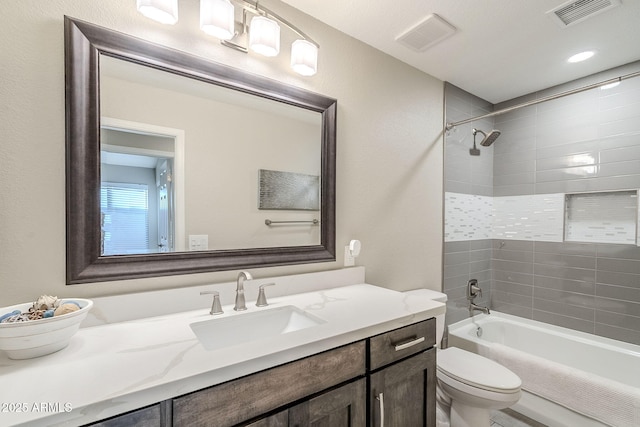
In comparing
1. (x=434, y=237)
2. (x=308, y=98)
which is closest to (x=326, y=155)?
(x=308, y=98)

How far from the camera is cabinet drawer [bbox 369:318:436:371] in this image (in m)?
1.08

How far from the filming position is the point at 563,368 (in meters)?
1.76

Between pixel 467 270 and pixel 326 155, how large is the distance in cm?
183

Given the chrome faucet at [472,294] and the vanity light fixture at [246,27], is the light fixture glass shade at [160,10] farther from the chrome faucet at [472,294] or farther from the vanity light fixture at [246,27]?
the chrome faucet at [472,294]

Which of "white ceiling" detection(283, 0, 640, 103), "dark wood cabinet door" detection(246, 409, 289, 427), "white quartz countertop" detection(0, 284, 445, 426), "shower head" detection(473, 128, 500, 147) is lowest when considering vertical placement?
"dark wood cabinet door" detection(246, 409, 289, 427)

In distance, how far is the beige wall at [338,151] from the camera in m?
0.95

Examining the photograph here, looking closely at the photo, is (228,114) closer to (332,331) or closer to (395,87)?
(332,331)

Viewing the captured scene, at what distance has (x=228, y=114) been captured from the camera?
4.47 feet

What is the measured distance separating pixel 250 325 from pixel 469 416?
1.36 m

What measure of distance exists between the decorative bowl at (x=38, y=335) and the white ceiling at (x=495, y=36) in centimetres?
166

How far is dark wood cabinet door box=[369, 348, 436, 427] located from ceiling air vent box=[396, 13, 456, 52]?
176cm

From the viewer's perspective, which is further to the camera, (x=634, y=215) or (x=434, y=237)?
(x=434, y=237)

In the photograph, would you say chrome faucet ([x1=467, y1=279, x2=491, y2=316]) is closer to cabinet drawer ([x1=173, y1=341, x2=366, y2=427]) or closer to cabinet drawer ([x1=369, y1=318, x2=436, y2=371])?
Answer: cabinet drawer ([x1=369, y1=318, x2=436, y2=371])

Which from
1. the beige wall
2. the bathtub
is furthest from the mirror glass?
the bathtub
